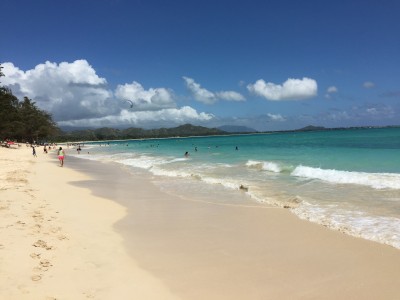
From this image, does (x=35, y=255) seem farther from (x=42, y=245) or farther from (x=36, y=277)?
(x=36, y=277)

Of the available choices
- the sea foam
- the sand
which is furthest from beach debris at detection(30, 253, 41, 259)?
the sea foam

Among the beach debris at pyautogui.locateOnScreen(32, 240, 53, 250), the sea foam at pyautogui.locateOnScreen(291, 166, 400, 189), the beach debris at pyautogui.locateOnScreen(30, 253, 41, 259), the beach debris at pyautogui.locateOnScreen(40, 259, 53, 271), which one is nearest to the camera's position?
the beach debris at pyautogui.locateOnScreen(40, 259, 53, 271)

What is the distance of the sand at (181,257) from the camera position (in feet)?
17.5

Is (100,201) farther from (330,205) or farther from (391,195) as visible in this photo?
(391,195)

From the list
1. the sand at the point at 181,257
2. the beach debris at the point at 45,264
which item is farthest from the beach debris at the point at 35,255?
the beach debris at the point at 45,264

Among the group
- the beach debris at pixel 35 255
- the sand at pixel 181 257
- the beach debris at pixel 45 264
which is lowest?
the sand at pixel 181 257

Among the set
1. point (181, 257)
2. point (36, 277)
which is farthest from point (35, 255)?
point (181, 257)

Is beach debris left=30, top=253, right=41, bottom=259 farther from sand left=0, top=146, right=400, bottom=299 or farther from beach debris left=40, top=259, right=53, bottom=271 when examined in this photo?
beach debris left=40, top=259, right=53, bottom=271

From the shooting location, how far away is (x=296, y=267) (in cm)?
642

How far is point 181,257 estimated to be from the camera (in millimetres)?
7000

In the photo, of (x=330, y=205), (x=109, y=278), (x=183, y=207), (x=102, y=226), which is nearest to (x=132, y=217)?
(x=102, y=226)

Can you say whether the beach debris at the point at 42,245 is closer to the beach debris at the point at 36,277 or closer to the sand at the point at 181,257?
the sand at the point at 181,257

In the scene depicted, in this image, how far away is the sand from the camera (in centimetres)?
534

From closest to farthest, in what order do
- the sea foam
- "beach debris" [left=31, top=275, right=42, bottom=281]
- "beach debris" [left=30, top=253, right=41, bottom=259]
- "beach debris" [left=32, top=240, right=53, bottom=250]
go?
"beach debris" [left=31, top=275, right=42, bottom=281] → "beach debris" [left=30, top=253, right=41, bottom=259] → "beach debris" [left=32, top=240, right=53, bottom=250] → the sea foam
